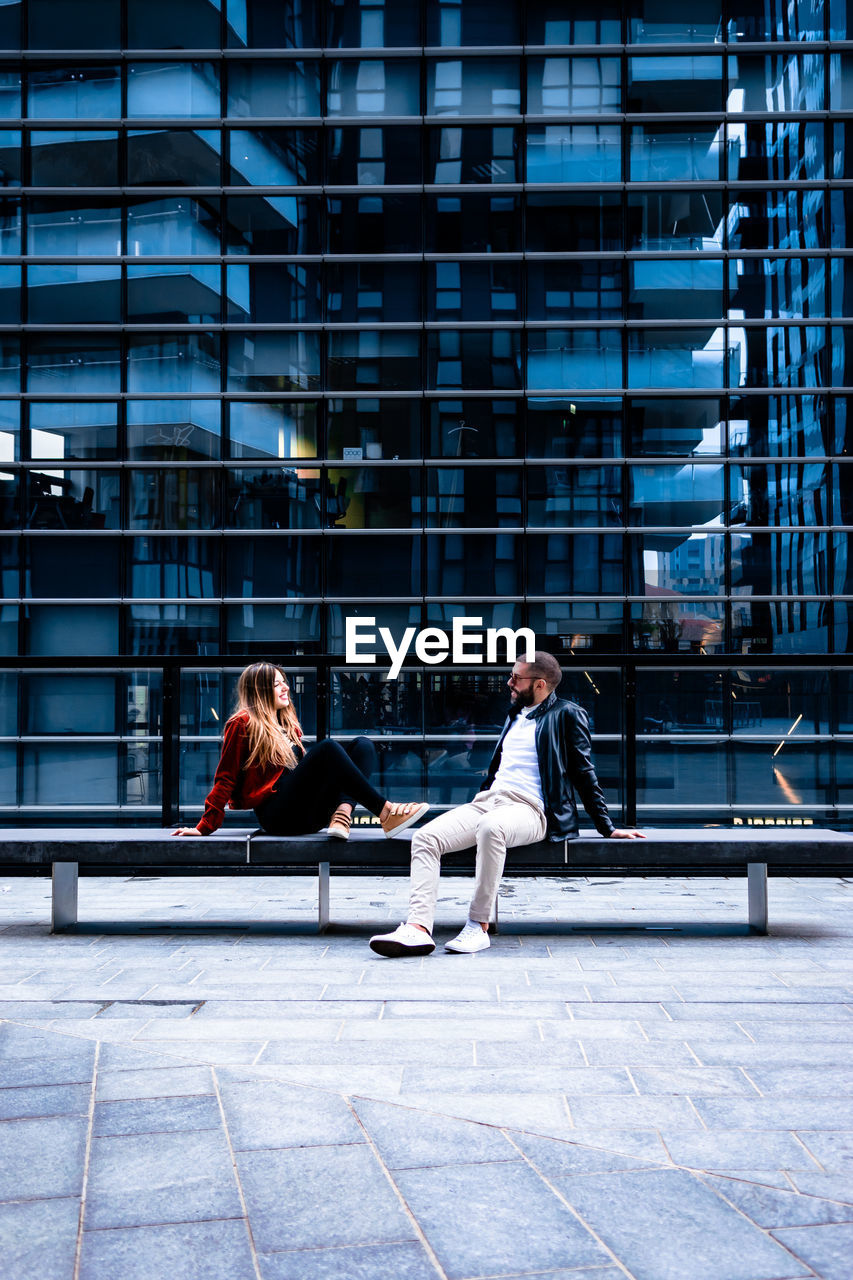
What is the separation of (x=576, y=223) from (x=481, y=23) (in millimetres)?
2599

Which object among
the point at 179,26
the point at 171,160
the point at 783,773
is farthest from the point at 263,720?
the point at 179,26

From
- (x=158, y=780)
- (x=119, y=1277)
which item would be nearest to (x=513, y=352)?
(x=158, y=780)

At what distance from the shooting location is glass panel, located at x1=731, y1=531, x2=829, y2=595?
1249 centimetres

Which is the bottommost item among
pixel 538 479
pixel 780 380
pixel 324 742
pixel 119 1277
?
pixel 119 1277

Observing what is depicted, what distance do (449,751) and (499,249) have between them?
586 cm

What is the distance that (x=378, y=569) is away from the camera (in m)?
12.7

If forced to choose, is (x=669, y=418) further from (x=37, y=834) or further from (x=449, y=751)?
(x=37, y=834)

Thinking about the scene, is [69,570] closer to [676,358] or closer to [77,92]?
[77,92]

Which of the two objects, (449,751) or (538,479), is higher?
(538,479)

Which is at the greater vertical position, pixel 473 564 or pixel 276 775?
pixel 473 564

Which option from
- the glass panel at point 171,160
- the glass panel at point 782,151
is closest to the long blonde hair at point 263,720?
the glass panel at point 171,160

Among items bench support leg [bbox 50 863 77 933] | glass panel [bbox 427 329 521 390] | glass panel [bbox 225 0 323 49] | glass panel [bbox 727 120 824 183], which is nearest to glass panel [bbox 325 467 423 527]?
glass panel [bbox 427 329 521 390]

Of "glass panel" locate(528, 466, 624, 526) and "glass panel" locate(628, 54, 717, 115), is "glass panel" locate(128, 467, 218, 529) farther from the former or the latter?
"glass panel" locate(628, 54, 717, 115)

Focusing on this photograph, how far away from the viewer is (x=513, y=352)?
1288cm
